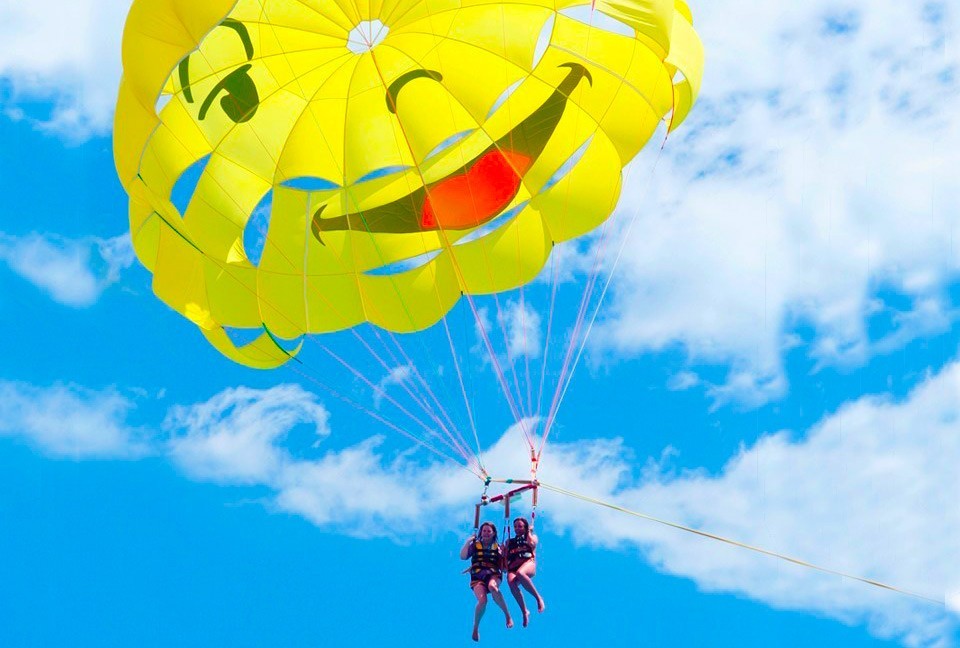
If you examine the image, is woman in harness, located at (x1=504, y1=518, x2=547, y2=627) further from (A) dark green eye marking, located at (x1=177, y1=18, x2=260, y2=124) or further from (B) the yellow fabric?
(A) dark green eye marking, located at (x1=177, y1=18, x2=260, y2=124)

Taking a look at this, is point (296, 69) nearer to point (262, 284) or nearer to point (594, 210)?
point (262, 284)

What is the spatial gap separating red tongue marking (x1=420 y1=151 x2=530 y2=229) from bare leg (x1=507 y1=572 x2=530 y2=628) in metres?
4.02

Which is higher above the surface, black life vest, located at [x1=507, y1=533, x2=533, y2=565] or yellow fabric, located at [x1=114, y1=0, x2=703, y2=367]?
yellow fabric, located at [x1=114, y1=0, x2=703, y2=367]

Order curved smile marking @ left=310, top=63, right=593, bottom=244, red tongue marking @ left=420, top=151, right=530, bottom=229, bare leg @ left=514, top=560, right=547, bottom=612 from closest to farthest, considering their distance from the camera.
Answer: bare leg @ left=514, top=560, right=547, bottom=612
curved smile marking @ left=310, top=63, right=593, bottom=244
red tongue marking @ left=420, top=151, right=530, bottom=229

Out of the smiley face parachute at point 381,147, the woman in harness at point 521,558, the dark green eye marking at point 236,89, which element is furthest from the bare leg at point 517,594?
the dark green eye marking at point 236,89

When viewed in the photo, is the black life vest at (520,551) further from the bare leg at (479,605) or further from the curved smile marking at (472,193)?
the curved smile marking at (472,193)

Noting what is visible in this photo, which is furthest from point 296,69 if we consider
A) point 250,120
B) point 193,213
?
point 193,213

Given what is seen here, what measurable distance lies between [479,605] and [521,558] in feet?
2.11

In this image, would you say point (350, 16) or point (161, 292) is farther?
point (161, 292)

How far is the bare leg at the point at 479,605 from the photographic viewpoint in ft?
41.7

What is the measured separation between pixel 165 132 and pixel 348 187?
207 centimetres

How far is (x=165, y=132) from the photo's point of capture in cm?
1341

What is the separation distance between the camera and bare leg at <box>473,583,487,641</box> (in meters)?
12.7

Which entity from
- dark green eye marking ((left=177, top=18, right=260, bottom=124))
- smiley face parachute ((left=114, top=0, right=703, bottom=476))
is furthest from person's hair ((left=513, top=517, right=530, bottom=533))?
dark green eye marking ((left=177, top=18, right=260, bottom=124))
